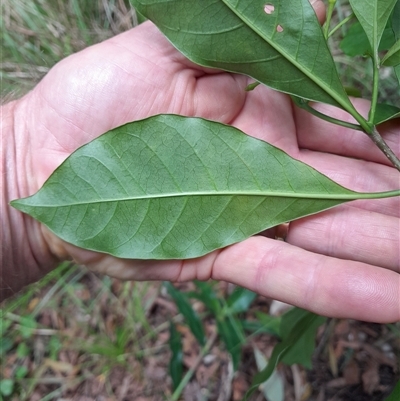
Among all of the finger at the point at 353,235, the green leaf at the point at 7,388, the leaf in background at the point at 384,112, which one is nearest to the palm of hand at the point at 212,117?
the finger at the point at 353,235

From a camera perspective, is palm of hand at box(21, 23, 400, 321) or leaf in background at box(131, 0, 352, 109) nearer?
leaf in background at box(131, 0, 352, 109)

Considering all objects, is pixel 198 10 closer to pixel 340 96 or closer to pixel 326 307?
pixel 340 96

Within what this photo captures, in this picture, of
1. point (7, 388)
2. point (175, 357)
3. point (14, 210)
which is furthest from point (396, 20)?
point (7, 388)

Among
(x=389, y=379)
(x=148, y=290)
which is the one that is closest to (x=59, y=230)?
(x=148, y=290)

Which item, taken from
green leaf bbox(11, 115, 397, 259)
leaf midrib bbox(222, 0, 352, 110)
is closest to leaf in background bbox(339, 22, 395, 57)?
leaf midrib bbox(222, 0, 352, 110)

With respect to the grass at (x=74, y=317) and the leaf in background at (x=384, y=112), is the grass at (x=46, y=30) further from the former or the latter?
the leaf in background at (x=384, y=112)

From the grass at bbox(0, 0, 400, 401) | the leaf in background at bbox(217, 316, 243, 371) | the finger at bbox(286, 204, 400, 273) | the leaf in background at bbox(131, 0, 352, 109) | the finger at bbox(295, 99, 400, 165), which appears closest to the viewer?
the leaf in background at bbox(131, 0, 352, 109)

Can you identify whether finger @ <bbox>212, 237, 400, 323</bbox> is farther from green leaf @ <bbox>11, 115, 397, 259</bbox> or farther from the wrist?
the wrist
